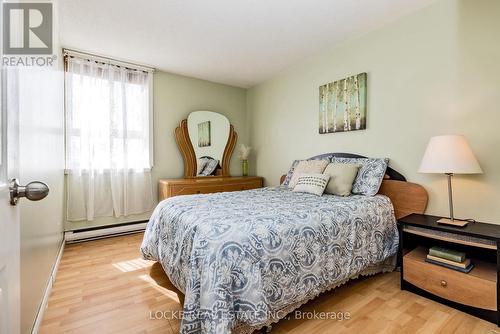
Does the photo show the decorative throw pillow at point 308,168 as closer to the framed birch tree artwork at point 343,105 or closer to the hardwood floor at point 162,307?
the framed birch tree artwork at point 343,105

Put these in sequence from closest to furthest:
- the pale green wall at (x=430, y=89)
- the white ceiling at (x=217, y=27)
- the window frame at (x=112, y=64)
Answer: the pale green wall at (x=430, y=89)
the white ceiling at (x=217, y=27)
the window frame at (x=112, y=64)

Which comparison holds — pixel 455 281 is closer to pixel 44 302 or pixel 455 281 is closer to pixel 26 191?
pixel 26 191

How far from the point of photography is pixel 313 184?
2.50 m

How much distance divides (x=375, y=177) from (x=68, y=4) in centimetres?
321

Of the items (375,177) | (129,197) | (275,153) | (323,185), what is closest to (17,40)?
(323,185)

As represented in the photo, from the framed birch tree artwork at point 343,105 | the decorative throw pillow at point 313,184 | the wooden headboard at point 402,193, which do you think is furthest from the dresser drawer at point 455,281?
the framed birch tree artwork at point 343,105

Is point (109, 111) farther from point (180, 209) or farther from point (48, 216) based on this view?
point (180, 209)

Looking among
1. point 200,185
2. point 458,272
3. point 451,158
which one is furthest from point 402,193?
point 200,185

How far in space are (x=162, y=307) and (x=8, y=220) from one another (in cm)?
137

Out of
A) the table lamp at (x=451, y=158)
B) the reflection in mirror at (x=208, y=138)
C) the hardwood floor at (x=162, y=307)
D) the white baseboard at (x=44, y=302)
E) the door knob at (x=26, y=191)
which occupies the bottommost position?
the hardwood floor at (x=162, y=307)

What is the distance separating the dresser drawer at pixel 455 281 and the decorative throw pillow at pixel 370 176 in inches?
25.1

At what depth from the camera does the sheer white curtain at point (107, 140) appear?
304cm

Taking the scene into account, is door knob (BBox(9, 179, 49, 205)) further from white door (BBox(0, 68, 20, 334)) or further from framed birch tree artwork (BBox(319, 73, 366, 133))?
framed birch tree artwork (BBox(319, 73, 366, 133))

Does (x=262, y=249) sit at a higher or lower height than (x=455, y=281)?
higher
